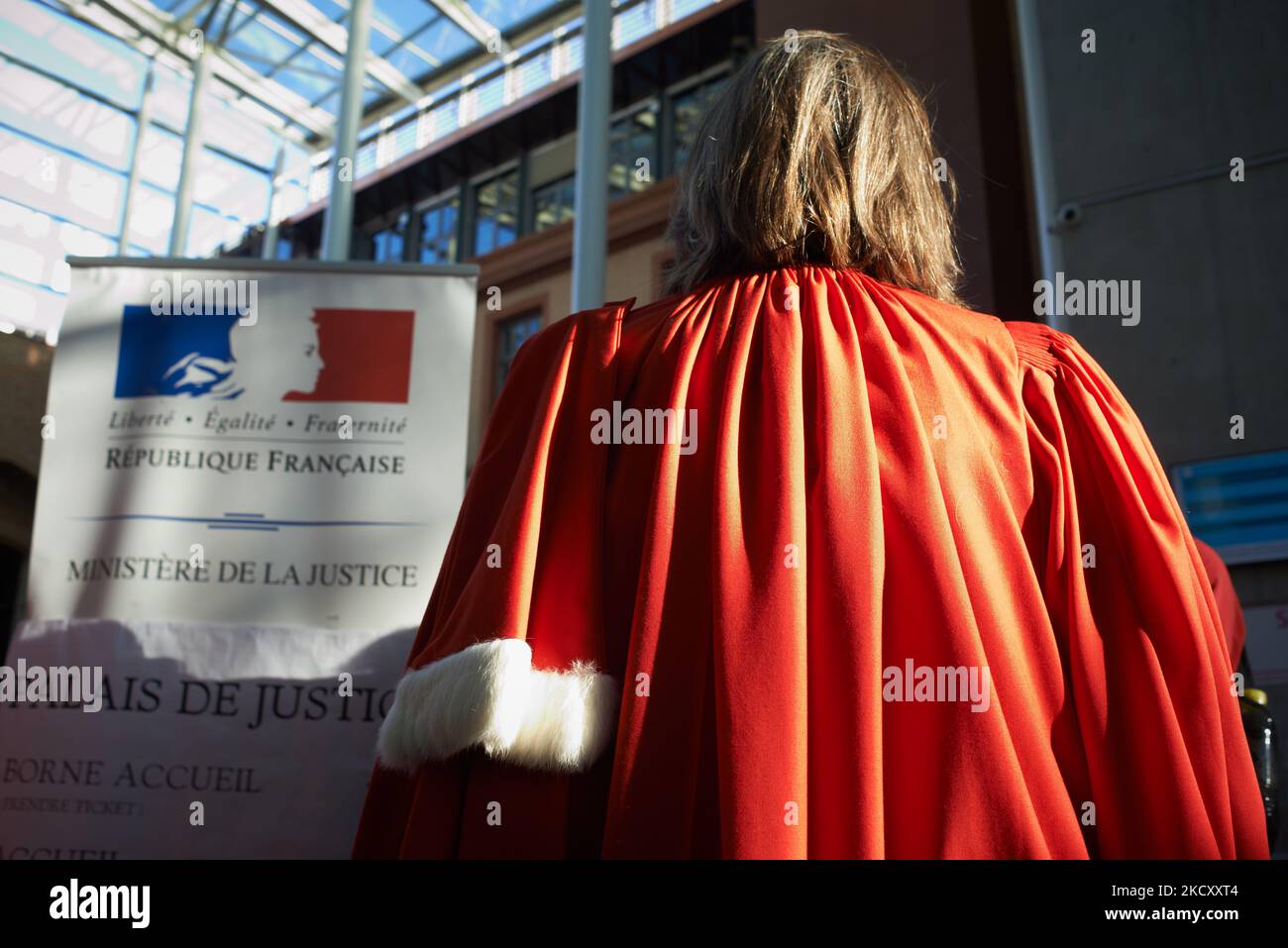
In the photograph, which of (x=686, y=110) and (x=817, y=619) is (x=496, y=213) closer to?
(x=686, y=110)

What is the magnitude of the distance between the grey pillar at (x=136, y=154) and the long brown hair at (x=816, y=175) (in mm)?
12586

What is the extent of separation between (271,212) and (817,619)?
49.3 feet

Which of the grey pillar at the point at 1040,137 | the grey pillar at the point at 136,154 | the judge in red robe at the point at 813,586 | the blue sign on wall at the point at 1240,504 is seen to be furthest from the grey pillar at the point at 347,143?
the grey pillar at the point at 136,154

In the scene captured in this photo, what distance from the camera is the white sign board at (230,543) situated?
1.92 metres

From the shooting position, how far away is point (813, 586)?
3.35 feet

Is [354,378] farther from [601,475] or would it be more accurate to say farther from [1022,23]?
[1022,23]

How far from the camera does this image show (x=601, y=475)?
1130 mm

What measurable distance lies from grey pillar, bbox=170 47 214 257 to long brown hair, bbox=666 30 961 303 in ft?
31.2

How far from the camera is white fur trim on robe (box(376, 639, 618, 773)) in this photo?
956mm

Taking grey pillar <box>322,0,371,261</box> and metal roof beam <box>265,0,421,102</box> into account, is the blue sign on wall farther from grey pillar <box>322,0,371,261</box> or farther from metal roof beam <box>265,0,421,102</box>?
metal roof beam <box>265,0,421,102</box>

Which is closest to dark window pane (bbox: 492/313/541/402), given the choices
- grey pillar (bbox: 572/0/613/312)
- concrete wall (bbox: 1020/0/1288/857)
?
concrete wall (bbox: 1020/0/1288/857)

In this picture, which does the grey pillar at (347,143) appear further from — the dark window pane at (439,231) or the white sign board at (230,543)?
the dark window pane at (439,231)

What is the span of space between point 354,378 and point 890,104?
130cm

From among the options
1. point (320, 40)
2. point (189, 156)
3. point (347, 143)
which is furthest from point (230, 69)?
point (347, 143)
